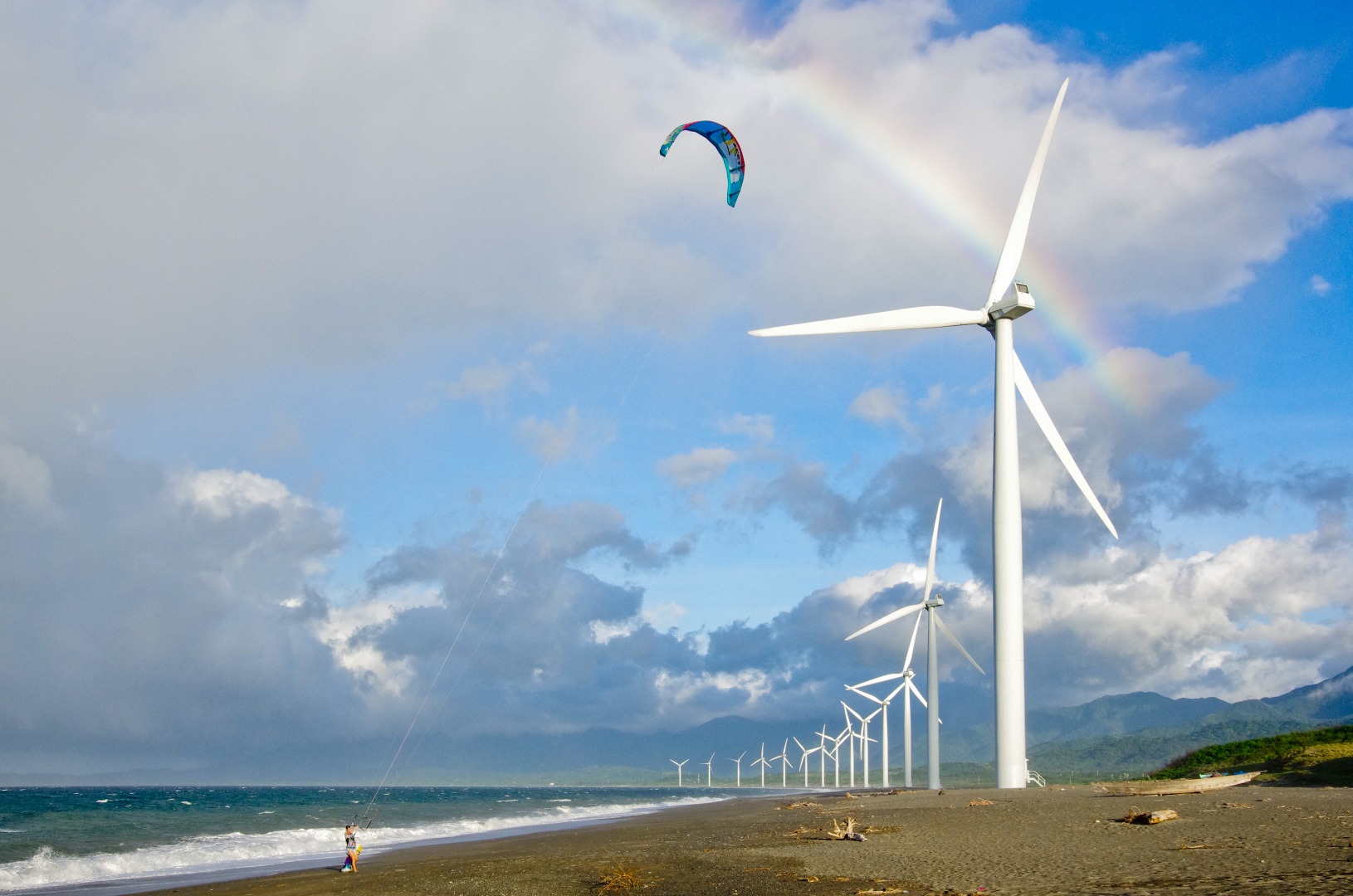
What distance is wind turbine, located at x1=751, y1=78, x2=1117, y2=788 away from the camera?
3064 centimetres

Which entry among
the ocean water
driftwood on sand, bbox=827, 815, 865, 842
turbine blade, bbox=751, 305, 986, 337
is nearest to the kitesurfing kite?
turbine blade, bbox=751, 305, 986, 337

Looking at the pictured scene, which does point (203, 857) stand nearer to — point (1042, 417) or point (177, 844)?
point (177, 844)

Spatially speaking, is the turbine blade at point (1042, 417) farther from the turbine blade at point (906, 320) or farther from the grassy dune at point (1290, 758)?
the grassy dune at point (1290, 758)

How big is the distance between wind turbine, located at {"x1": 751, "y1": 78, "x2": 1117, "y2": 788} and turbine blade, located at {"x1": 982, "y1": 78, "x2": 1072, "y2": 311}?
0.03m

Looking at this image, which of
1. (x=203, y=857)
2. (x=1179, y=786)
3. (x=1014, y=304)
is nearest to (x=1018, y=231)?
(x=1014, y=304)

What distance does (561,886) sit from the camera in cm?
1811

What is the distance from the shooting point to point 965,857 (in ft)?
54.1

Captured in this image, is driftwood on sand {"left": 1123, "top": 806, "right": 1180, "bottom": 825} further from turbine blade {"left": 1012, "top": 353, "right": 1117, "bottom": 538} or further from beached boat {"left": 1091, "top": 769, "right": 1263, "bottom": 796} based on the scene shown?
turbine blade {"left": 1012, "top": 353, "right": 1117, "bottom": 538}

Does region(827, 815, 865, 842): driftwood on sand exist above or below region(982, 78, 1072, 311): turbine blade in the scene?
below

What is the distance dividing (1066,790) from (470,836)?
2614 cm

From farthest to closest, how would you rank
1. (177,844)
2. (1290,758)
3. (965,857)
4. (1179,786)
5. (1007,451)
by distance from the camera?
(177,844) → (1290,758) → (1007,451) → (1179,786) → (965,857)

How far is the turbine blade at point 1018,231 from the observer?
3519 centimetres

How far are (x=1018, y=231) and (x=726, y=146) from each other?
12.3m

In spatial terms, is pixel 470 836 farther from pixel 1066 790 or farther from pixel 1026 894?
pixel 1026 894
